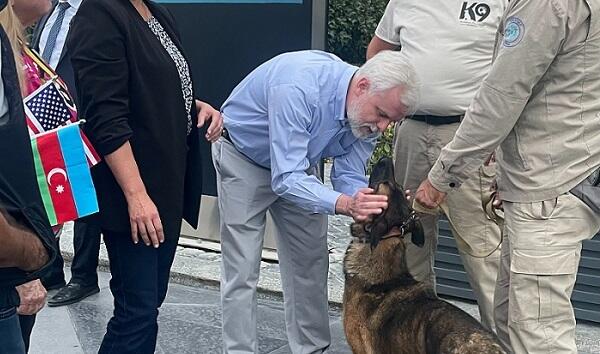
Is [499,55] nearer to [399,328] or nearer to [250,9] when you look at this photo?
[399,328]

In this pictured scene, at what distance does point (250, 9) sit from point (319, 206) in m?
2.75

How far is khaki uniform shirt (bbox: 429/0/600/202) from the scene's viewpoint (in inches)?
106

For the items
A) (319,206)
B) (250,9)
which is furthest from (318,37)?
(319,206)

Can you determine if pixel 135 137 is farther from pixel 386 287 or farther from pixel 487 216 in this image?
pixel 487 216

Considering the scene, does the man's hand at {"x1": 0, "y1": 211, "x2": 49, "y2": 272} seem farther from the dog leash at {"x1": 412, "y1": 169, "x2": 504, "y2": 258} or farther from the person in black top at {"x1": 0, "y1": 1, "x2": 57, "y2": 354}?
the dog leash at {"x1": 412, "y1": 169, "x2": 504, "y2": 258}

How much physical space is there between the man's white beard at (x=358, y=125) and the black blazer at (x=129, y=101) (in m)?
0.67

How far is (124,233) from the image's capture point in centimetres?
312

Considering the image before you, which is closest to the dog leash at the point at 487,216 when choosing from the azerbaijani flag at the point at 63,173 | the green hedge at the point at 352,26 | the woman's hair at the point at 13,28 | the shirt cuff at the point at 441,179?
the shirt cuff at the point at 441,179

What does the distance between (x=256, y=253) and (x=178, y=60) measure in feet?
3.52

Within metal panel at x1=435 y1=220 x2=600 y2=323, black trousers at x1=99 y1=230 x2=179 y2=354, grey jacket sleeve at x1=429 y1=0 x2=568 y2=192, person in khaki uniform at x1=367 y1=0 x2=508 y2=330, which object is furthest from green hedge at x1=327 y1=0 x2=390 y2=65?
black trousers at x1=99 y1=230 x2=179 y2=354

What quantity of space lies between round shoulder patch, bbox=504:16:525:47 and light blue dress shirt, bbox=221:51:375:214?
0.83 m

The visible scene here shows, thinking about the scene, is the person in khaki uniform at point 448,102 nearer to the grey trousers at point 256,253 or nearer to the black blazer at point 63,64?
the grey trousers at point 256,253

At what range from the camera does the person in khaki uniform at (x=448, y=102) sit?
3783 millimetres

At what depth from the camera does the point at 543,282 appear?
2.86 meters
